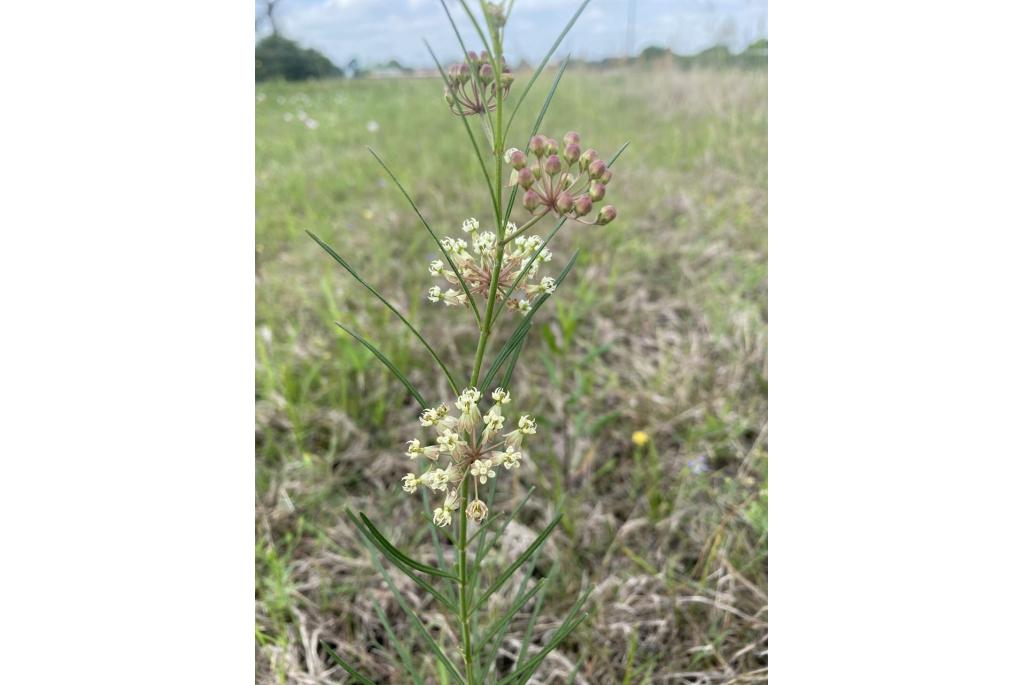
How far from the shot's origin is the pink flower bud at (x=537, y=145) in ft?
1.97

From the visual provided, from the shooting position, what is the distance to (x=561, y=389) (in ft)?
5.62

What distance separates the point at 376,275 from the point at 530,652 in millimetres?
1265

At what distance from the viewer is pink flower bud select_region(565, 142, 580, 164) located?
60 centimetres

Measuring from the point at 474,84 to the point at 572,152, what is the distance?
0.11 metres

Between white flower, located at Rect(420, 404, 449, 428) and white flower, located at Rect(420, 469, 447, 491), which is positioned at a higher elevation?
white flower, located at Rect(420, 404, 449, 428)

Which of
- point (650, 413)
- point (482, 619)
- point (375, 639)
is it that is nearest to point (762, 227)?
point (650, 413)

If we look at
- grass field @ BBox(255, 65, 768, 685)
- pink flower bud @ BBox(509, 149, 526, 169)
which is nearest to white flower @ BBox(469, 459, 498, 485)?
pink flower bud @ BBox(509, 149, 526, 169)

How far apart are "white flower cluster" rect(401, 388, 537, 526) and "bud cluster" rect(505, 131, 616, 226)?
17 cm

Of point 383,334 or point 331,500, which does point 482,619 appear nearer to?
point 331,500

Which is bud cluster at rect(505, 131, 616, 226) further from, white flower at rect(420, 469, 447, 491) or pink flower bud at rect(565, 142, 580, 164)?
white flower at rect(420, 469, 447, 491)

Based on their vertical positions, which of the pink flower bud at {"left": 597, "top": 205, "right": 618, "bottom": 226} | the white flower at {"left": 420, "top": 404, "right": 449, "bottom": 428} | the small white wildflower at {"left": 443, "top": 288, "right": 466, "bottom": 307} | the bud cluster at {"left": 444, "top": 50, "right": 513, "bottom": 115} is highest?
the bud cluster at {"left": 444, "top": 50, "right": 513, "bottom": 115}

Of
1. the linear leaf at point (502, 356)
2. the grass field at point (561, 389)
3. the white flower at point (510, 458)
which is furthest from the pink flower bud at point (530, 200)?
the grass field at point (561, 389)

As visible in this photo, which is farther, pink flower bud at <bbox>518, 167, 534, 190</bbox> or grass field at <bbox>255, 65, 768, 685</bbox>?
grass field at <bbox>255, 65, 768, 685</bbox>

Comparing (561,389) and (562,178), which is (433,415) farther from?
(561,389)
